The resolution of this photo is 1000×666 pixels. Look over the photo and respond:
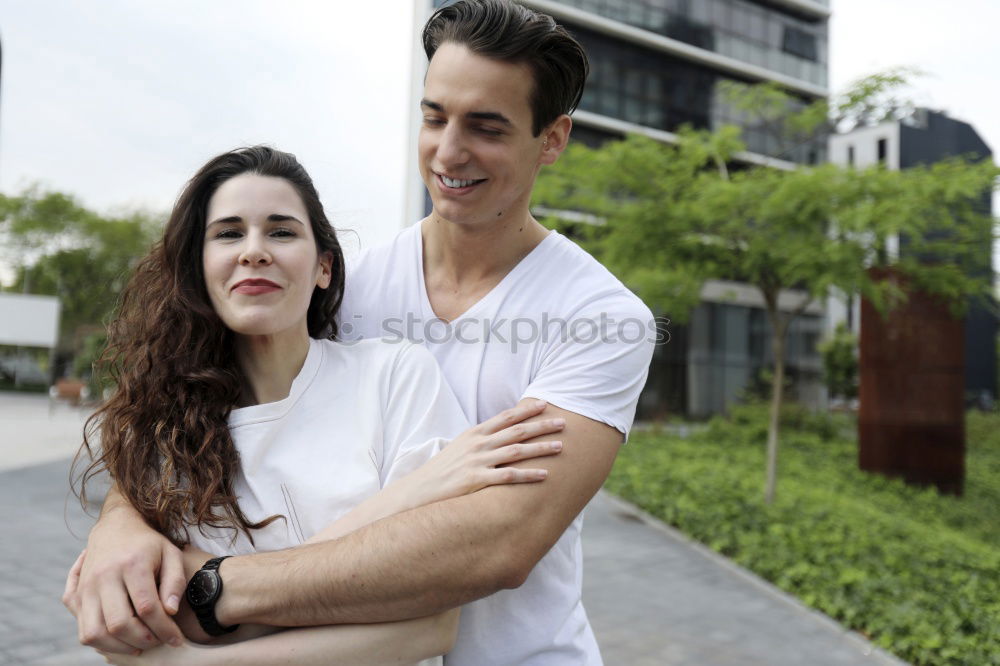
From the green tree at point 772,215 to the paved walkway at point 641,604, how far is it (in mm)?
2854

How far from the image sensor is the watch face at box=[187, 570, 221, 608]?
1.43 meters

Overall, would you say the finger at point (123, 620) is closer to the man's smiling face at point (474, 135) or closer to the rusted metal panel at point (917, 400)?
the man's smiling face at point (474, 135)

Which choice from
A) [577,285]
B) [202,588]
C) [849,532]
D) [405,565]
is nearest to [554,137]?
[577,285]

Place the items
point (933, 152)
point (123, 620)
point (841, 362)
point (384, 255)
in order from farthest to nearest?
1. point (933, 152)
2. point (841, 362)
3. point (384, 255)
4. point (123, 620)

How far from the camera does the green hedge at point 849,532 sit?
5.51 m

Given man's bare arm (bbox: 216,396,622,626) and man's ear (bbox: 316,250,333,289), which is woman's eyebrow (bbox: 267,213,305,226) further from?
man's bare arm (bbox: 216,396,622,626)

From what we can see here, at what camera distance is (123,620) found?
1.40m

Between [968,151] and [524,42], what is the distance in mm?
32485

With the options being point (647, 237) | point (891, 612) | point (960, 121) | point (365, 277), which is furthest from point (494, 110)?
point (960, 121)

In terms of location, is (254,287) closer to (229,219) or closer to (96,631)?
(229,219)

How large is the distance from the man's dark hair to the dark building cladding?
2295cm

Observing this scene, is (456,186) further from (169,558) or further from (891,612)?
(891,612)

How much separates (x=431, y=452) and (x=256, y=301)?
1.54 feet

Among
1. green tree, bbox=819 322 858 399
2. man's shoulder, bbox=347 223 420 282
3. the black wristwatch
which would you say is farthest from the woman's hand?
green tree, bbox=819 322 858 399
